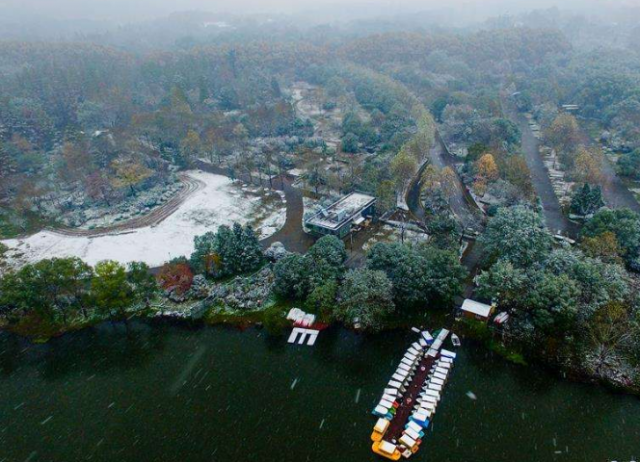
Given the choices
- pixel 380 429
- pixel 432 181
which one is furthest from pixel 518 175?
pixel 380 429

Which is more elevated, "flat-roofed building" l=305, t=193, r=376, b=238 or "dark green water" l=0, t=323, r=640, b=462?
"flat-roofed building" l=305, t=193, r=376, b=238

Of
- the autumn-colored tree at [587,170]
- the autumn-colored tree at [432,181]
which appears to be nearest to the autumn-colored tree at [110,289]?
the autumn-colored tree at [432,181]

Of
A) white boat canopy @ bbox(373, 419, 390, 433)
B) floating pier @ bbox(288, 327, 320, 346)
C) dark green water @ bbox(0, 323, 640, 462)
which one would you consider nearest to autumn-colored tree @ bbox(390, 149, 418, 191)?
dark green water @ bbox(0, 323, 640, 462)

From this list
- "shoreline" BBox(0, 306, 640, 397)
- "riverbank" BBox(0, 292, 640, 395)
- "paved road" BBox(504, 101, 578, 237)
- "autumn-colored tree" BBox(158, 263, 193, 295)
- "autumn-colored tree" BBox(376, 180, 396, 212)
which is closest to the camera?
"shoreline" BBox(0, 306, 640, 397)

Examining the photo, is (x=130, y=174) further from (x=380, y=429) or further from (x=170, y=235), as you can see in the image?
Answer: (x=380, y=429)

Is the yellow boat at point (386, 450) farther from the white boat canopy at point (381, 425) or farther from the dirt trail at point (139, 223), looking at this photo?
the dirt trail at point (139, 223)

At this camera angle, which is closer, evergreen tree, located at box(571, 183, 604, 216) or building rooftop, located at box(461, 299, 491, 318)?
building rooftop, located at box(461, 299, 491, 318)

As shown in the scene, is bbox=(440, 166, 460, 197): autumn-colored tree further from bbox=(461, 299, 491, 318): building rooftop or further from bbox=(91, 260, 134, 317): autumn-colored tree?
bbox=(91, 260, 134, 317): autumn-colored tree

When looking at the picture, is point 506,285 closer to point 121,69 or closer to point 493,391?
point 493,391
